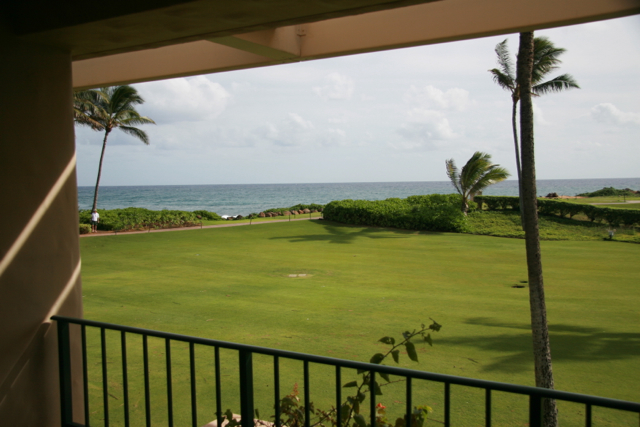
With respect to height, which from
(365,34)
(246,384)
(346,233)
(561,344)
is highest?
(365,34)

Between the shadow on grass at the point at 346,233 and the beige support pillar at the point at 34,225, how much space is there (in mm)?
14587

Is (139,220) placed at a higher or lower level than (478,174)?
lower

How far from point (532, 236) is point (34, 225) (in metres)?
4.15

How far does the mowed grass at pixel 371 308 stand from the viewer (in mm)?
5125

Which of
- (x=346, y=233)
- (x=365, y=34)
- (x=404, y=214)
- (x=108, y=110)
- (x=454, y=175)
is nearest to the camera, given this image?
(x=365, y=34)

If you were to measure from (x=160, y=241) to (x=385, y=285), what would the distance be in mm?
9665

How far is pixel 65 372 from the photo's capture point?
10.5ft

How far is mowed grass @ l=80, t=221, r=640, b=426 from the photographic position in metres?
5.12

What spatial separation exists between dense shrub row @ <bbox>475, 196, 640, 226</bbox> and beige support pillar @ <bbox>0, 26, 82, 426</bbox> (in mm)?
23795

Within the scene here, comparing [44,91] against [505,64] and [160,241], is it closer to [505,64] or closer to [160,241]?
[160,241]

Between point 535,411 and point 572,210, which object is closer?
point 535,411

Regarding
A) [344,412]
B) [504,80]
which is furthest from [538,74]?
[344,412]

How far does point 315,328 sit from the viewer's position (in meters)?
7.27

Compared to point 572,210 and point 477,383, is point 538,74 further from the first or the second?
point 477,383
